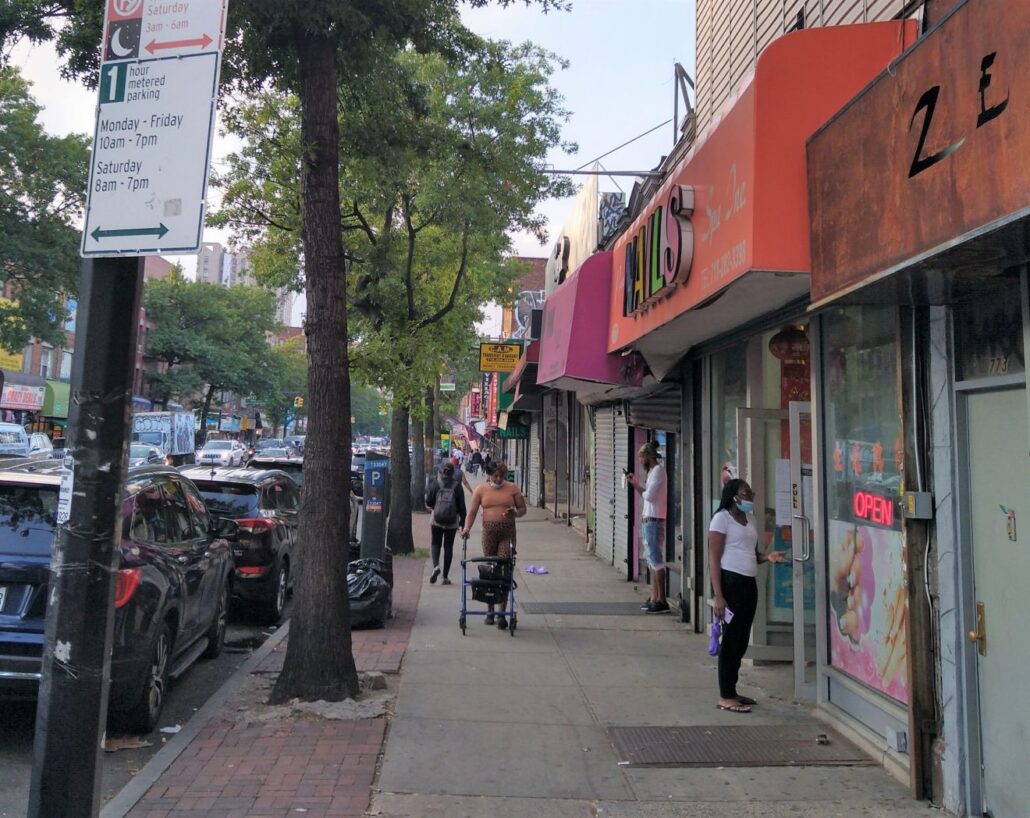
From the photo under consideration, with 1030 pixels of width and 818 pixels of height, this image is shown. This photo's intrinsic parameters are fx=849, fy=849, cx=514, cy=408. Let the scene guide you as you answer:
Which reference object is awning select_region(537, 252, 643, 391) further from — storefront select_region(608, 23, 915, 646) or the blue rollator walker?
the blue rollator walker

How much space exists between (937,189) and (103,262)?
3383 mm

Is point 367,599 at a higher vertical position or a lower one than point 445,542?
lower

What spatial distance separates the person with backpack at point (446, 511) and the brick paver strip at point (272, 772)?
5.72m

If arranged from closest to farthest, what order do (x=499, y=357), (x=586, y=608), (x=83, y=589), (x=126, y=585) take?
1. (x=83, y=589)
2. (x=126, y=585)
3. (x=586, y=608)
4. (x=499, y=357)

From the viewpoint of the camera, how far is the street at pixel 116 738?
470cm

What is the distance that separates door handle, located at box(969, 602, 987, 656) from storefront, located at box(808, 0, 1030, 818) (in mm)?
12

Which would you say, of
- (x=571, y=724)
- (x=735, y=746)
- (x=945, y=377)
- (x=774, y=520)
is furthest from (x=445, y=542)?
(x=945, y=377)

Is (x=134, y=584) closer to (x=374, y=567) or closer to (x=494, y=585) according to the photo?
(x=374, y=567)

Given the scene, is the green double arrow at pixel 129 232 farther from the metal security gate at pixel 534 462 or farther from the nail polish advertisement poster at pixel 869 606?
the metal security gate at pixel 534 462

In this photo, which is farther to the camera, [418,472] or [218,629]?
[418,472]

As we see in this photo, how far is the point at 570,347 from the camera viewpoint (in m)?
9.86

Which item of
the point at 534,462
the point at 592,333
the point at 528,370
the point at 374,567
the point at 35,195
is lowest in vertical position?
the point at 374,567

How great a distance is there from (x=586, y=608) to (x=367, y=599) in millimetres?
2842

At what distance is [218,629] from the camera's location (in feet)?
25.8
